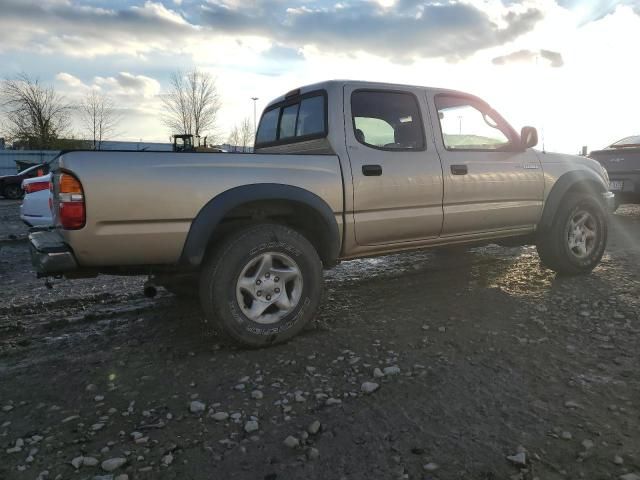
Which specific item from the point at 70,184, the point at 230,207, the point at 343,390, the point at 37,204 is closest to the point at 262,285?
the point at 230,207

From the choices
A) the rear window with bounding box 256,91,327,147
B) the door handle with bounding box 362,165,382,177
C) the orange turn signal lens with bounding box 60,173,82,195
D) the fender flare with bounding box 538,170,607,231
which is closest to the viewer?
the orange turn signal lens with bounding box 60,173,82,195

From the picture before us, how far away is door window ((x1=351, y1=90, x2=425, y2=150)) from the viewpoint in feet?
12.9

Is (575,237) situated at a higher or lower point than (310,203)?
lower

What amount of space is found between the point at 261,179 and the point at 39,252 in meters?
1.46

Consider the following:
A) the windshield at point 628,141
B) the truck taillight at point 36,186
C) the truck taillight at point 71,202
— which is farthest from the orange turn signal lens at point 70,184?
the windshield at point 628,141

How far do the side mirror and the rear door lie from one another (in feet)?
3.85

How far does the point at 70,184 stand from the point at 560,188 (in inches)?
177

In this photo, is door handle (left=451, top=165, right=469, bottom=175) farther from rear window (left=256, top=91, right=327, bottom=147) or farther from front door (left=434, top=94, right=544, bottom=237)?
rear window (left=256, top=91, right=327, bottom=147)

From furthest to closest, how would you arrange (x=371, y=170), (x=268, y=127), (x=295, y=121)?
(x=268, y=127), (x=295, y=121), (x=371, y=170)

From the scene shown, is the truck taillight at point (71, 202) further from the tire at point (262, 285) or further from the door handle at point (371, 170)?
the door handle at point (371, 170)

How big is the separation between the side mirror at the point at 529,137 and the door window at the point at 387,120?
121cm

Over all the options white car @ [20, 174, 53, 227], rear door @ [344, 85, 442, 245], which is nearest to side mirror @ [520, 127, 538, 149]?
rear door @ [344, 85, 442, 245]

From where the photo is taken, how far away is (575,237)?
5.07 metres

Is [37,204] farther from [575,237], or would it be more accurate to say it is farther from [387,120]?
[575,237]
